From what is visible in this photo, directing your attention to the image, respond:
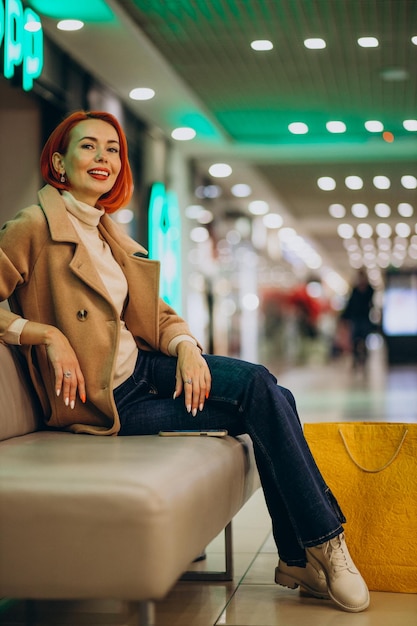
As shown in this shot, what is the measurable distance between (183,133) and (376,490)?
821 centimetres

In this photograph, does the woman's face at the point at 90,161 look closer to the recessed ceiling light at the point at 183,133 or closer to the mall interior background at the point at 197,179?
the mall interior background at the point at 197,179

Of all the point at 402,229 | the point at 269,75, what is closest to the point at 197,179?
the point at 269,75

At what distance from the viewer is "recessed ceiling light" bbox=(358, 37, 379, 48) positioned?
Result: 7.37 meters

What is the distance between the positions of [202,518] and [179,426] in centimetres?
55

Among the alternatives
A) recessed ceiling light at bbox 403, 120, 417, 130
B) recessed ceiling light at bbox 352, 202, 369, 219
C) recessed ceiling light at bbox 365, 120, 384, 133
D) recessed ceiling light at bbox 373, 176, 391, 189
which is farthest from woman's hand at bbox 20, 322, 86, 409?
recessed ceiling light at bbox 352, 202, 369, 219

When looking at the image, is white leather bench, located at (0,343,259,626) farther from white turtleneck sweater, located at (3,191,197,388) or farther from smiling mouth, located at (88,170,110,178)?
smiling mouth, located at (88,170,110,178)

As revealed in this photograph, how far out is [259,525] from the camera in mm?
4070

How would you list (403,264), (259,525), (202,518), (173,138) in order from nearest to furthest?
(202,518) → (259,525) → (173,138) → (403,264)

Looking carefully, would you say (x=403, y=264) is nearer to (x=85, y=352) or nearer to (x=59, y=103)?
(x=59, y=103)

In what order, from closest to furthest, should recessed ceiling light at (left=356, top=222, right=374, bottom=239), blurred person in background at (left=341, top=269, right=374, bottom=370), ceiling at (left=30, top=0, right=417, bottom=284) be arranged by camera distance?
ceiling at (left=30, top=0, right=417, bottom=284) → blurred person in background at (left=341, top=269, right=374, bottom=370) → recessed ceiling light at (left=356, top=222, right=374, bottom=239)

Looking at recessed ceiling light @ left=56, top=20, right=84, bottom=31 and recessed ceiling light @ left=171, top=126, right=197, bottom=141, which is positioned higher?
recessed ceiling light @ left=171, top=126, right=197, bottom=141

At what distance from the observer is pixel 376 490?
2.95 meters

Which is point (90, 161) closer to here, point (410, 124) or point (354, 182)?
point (410, 124)

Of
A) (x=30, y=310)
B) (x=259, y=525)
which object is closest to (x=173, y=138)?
(x=259, y=525)
